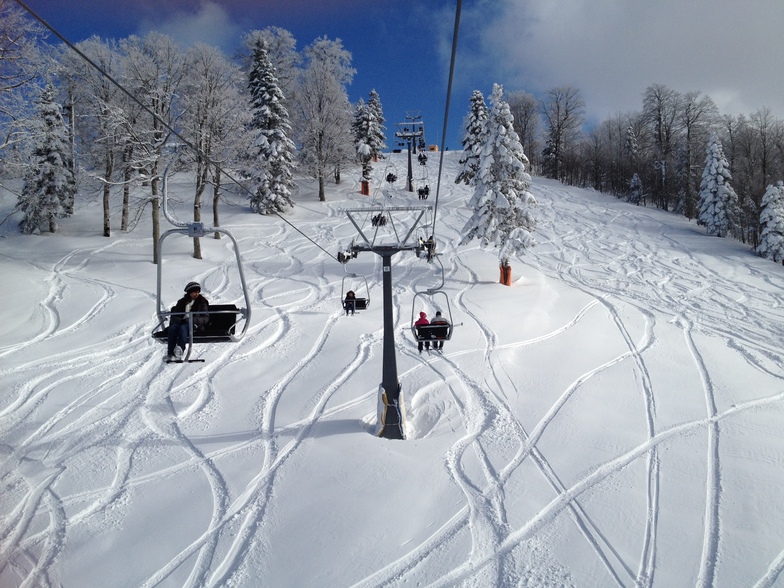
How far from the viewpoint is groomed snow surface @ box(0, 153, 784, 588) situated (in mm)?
7242

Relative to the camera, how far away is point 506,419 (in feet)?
37.1

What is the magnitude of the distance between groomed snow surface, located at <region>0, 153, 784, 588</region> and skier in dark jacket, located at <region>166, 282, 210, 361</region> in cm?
313

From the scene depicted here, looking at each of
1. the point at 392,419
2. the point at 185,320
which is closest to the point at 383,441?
the point at 392,419

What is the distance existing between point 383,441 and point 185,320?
503cm

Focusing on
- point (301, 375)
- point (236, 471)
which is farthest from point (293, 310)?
point (236, 471)

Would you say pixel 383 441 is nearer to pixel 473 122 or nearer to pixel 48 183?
pixel 48 183

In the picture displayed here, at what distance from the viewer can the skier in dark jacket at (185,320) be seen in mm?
7547

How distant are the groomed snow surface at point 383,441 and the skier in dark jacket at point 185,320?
10.3ft

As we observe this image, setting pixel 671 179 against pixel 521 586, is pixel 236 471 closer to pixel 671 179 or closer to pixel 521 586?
pixel 521 586

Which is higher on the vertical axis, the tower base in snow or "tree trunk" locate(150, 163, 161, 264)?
→ "tree trunk" locate(150, 163, 161, 264)

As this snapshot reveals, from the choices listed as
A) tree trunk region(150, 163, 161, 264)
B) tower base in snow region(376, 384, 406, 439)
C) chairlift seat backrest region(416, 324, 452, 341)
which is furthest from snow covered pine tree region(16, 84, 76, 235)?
chairlift seat backrest region(416, 324, 452, 341)

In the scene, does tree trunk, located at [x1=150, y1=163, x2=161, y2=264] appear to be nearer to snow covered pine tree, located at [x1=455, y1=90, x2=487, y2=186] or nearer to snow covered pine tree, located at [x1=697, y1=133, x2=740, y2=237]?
snow covered pine tree, located at [x1=455, y1=90, x2=487, y2=186]

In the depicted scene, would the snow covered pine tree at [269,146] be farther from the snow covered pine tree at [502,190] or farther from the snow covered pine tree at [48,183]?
the snow covered pine tree at [502,190]

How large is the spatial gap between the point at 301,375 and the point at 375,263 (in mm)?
12508
